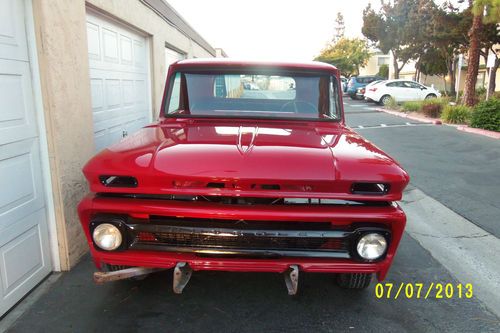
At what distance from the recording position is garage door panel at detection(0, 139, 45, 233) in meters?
2.99

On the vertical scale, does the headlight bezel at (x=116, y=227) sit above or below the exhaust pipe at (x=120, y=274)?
above

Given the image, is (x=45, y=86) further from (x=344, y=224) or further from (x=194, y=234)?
(x=344, y=224)

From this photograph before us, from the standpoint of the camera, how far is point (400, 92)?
23109mm

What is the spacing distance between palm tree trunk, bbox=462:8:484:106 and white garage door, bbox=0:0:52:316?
1449 centimetres

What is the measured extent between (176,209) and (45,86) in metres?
1.71

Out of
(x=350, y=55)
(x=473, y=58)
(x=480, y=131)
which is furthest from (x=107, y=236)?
(x=350, y=55)

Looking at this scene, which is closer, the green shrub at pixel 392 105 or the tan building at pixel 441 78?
the green shrub at pixel 392 105

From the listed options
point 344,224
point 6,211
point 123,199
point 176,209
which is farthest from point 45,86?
point 344,224

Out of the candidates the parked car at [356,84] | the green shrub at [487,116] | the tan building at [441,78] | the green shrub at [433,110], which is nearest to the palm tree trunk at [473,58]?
the green shrub at [433,110]

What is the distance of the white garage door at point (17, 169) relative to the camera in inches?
117

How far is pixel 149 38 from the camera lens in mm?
7000

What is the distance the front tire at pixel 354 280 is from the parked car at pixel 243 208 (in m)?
0.49

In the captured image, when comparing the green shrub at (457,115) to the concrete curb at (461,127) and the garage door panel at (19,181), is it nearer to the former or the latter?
the concrete curb at (461,127)

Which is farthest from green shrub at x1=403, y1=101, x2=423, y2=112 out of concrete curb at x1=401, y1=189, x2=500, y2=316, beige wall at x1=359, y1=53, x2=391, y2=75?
beige wall at x1=359, y1=53, x2=391, y2=75
